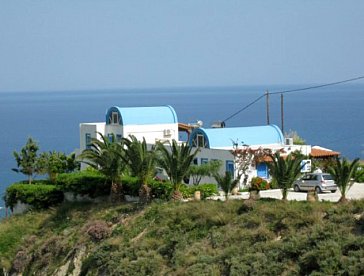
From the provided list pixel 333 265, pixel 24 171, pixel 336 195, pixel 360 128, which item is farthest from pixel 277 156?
pixel 360 128

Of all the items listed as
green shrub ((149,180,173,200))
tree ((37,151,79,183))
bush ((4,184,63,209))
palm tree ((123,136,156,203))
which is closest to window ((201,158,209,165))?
tree ((37,151,79,183))

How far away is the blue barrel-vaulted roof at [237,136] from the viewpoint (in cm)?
4738

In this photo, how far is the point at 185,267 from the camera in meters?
25.9

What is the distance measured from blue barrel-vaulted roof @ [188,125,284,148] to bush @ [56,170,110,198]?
29.4ft

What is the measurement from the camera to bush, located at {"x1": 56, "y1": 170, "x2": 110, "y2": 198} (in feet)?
128

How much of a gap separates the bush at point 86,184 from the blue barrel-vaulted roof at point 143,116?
42.6ft

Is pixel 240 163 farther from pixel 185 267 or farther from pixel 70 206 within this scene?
pixel 185 267

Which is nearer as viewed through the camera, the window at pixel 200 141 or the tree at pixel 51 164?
the tree at pixel 51 164

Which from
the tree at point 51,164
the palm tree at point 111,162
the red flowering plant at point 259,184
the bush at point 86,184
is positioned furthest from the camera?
the tree at point 51,164

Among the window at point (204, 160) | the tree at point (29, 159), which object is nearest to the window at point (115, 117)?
the tree at point (29, 159)

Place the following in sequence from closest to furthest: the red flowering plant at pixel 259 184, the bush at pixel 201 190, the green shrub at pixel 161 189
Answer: the green shrub at pixel 161 189 < the bush at pixel 201 190 < the red flowering plant at pixel 259 184

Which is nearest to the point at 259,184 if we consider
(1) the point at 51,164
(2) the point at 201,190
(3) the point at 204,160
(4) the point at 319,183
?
(4) the point at 319,183

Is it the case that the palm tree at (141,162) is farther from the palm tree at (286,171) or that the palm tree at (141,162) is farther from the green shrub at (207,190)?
the palm tree at (286,171)

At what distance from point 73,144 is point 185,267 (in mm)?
99336
